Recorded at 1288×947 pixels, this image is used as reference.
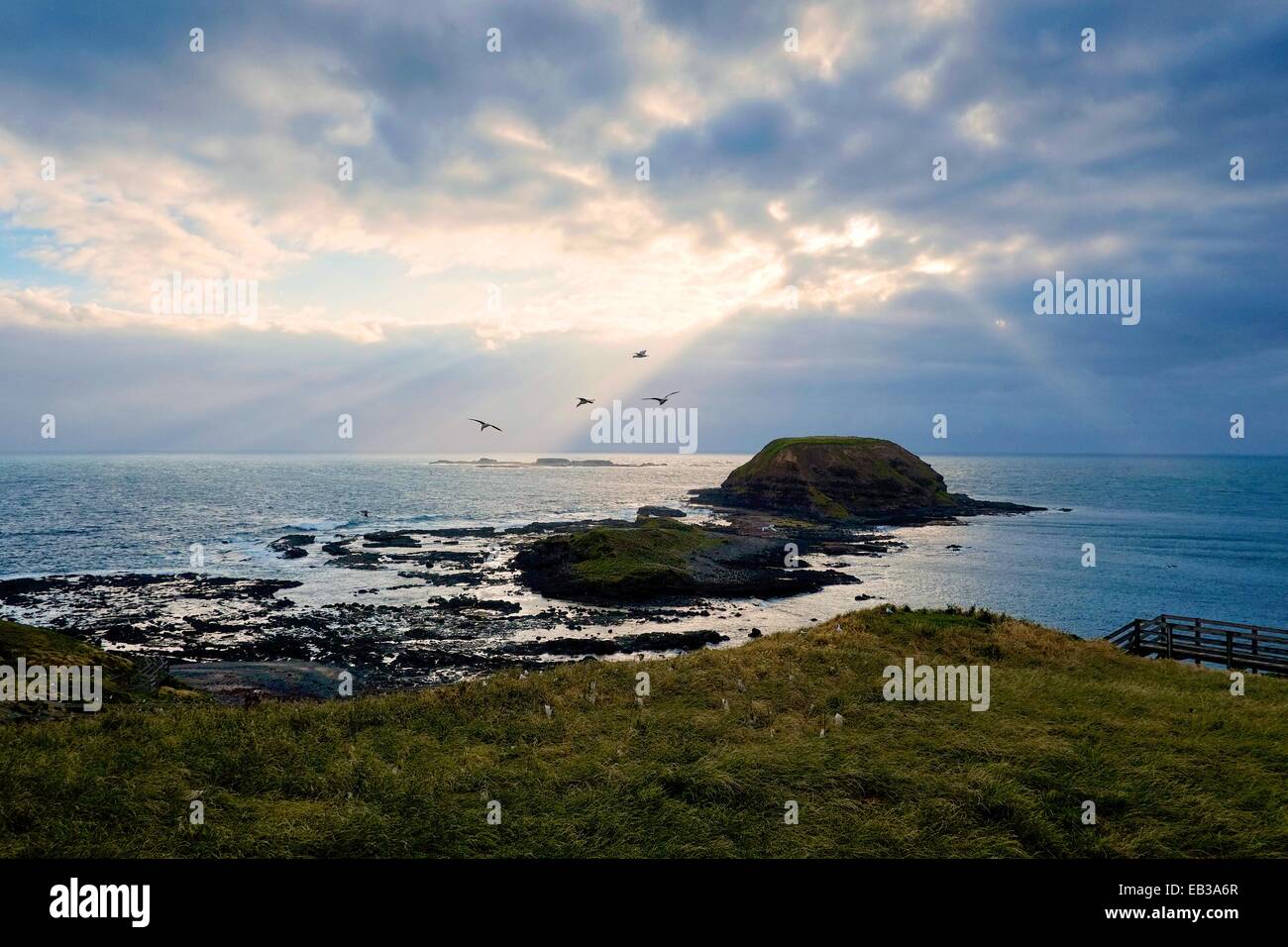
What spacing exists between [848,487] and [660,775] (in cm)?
11987

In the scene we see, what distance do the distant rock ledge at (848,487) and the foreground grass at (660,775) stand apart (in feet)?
327

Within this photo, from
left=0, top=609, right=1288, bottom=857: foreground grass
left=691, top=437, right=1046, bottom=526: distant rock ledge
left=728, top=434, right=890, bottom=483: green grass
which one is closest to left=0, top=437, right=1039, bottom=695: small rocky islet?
left=0, top=609, right=1288, bottom=857: foreground grass

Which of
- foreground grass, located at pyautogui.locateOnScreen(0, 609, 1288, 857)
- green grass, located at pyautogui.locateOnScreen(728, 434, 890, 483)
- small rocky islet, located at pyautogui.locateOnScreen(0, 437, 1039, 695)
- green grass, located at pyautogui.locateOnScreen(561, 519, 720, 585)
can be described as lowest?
small rocky islet, located at pyautogui.locateOnScreen(0, 437, 1039, 695)

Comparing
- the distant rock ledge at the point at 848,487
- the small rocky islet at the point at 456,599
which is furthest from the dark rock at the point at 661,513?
the distant rock ledge at the point at 848,487

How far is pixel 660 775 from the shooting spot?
418 inches

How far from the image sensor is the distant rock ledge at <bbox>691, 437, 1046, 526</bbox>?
118562mm

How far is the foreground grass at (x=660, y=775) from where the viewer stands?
8.49 meters

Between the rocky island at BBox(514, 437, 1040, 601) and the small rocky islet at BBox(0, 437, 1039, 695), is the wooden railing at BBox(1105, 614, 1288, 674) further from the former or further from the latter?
the rocky island at BBox(514, 437, 1040, 601)

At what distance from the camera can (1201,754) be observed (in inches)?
459

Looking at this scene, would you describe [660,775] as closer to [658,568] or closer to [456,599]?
[456,599]

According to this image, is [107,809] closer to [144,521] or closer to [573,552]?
[573,552]

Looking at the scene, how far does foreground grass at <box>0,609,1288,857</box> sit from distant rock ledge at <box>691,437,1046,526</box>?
99548 mm
